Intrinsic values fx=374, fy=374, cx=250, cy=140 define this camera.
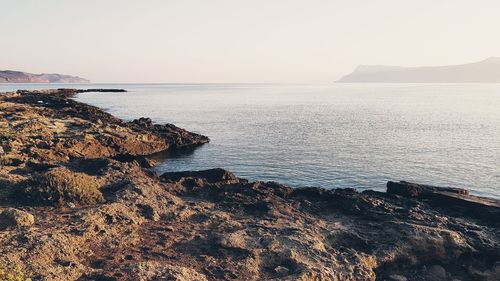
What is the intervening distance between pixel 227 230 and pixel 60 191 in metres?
10.5

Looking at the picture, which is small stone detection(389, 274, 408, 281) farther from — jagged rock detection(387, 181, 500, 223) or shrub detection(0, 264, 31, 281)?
shrub detection(0, 264, 31, 281)

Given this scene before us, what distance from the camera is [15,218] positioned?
1841 centimetres

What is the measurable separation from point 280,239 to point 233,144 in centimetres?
4348

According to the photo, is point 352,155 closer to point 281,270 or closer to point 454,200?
point 454,200

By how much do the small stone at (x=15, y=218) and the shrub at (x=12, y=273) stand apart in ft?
15.2

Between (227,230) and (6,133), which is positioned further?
(6,133)

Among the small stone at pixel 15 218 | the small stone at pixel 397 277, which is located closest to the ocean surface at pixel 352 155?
the small stone at pixel 397 277

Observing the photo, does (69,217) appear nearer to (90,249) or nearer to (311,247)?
(90,249)

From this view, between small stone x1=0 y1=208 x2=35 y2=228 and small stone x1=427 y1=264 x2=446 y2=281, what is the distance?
20.1 metres

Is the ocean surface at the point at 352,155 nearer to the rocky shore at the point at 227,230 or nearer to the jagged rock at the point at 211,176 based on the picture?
the jagged rock at the point at 211,176

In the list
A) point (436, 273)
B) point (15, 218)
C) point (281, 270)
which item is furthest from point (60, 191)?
point (436, 273)

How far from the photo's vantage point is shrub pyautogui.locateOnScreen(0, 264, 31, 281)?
503 inches

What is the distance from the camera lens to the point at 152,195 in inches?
982

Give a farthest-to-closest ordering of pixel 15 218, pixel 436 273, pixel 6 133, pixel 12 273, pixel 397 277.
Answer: pixel 6 133, pixel 436 273, pixel 15 218, pixel 397 277, pixel 12 273
